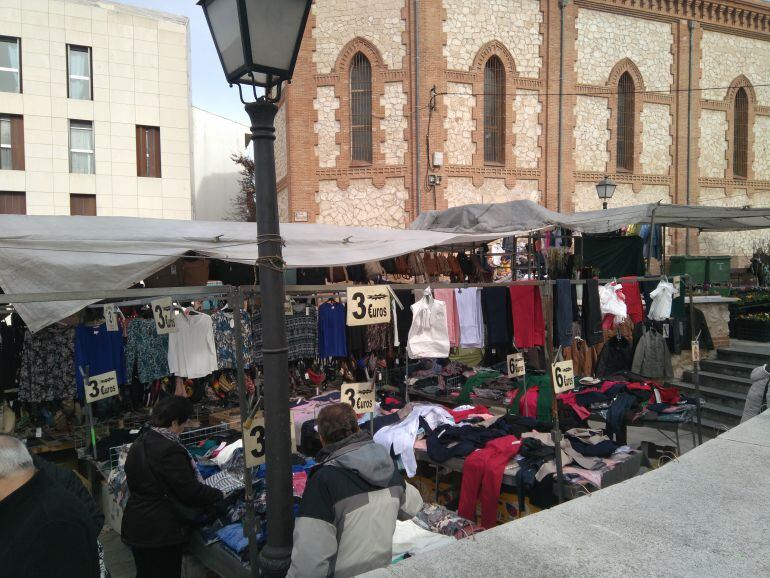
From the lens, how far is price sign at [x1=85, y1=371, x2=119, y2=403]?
4.87 meters

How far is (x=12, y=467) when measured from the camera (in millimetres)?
2219

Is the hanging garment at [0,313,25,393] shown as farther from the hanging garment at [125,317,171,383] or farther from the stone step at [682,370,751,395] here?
the stone step at [682,370,751,395]

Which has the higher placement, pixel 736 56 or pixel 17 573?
pixel 736 56

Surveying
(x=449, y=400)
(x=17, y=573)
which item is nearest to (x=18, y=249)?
(x=17, y=573)

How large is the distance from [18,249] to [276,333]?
249cm

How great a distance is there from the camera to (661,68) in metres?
20.0

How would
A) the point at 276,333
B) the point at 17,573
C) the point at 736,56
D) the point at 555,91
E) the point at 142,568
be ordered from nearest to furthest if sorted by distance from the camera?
the point at 17,573 → the point at 276,333 → the point at 142,568 → the point at 555,91 → the point at 736,56

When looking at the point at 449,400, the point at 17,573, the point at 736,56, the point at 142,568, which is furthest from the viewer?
the point at 736,56

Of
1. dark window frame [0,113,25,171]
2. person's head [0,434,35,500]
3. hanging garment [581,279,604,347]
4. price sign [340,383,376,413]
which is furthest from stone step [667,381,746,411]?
dark window frame [0,113,25,171]

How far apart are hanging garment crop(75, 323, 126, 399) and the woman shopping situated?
2231 millimetres

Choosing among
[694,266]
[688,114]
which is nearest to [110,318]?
[694,266]

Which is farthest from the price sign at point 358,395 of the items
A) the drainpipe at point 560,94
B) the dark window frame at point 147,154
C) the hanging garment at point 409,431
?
the dark window frame at point 147,154

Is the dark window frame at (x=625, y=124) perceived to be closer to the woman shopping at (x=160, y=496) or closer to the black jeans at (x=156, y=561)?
the woman shopping at (x=160, y=496)

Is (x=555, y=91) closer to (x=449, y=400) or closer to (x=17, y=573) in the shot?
(x=449, y=400)
